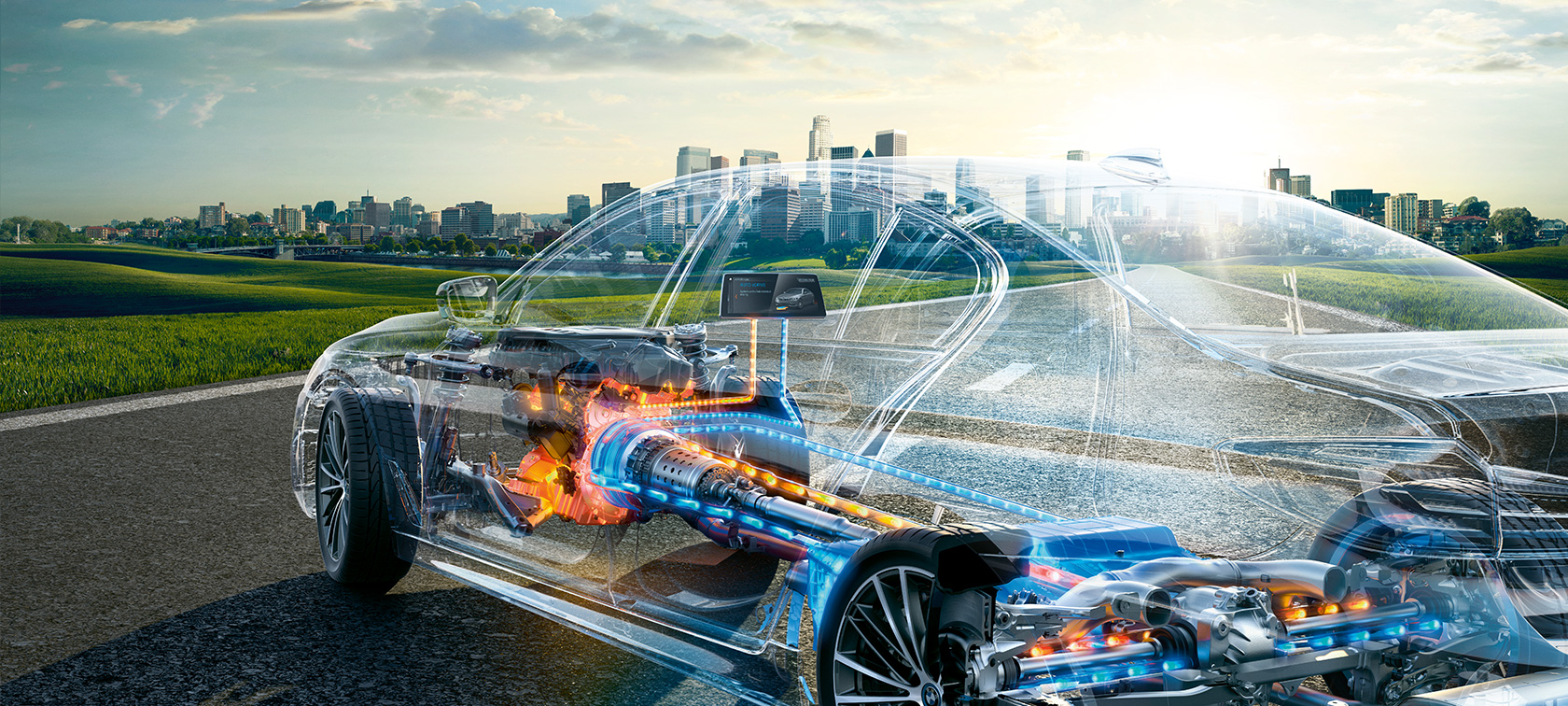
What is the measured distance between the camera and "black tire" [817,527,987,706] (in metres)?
2.22

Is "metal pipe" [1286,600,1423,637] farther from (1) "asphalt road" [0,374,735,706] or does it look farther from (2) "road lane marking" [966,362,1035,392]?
(1) "asphalt road" [0,374,735,706]

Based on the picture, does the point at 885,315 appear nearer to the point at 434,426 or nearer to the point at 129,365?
the point at 434,426

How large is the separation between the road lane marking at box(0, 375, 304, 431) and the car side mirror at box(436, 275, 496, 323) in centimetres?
643

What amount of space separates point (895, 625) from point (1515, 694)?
1220 mm

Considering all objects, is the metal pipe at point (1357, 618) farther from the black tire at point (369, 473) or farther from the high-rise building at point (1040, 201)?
the black tire at point (369, 473)

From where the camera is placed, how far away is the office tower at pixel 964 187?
2633 mm

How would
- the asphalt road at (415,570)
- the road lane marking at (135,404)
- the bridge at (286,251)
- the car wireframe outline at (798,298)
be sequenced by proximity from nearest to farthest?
1. the asphalt road at (415,570)
2. the car wireframe outline at (798,298)
3. the road lane marking at (135,404)
4. the bridge at (286,251)

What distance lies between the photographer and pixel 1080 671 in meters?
2.08

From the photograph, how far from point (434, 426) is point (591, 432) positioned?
80 cm

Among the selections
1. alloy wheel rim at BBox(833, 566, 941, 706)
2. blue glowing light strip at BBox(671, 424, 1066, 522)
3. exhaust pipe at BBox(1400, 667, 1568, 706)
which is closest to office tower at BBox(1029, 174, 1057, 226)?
blue glowing light strip at BBox(671, 424, 1066, 522)

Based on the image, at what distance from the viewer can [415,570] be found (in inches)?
180

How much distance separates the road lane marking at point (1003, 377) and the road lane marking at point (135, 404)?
8656mm

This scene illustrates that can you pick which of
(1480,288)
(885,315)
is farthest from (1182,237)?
(885,315)

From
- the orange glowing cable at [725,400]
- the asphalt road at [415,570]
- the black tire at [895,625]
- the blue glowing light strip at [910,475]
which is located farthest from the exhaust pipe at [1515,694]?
the orange glowing cable at [725,400]
